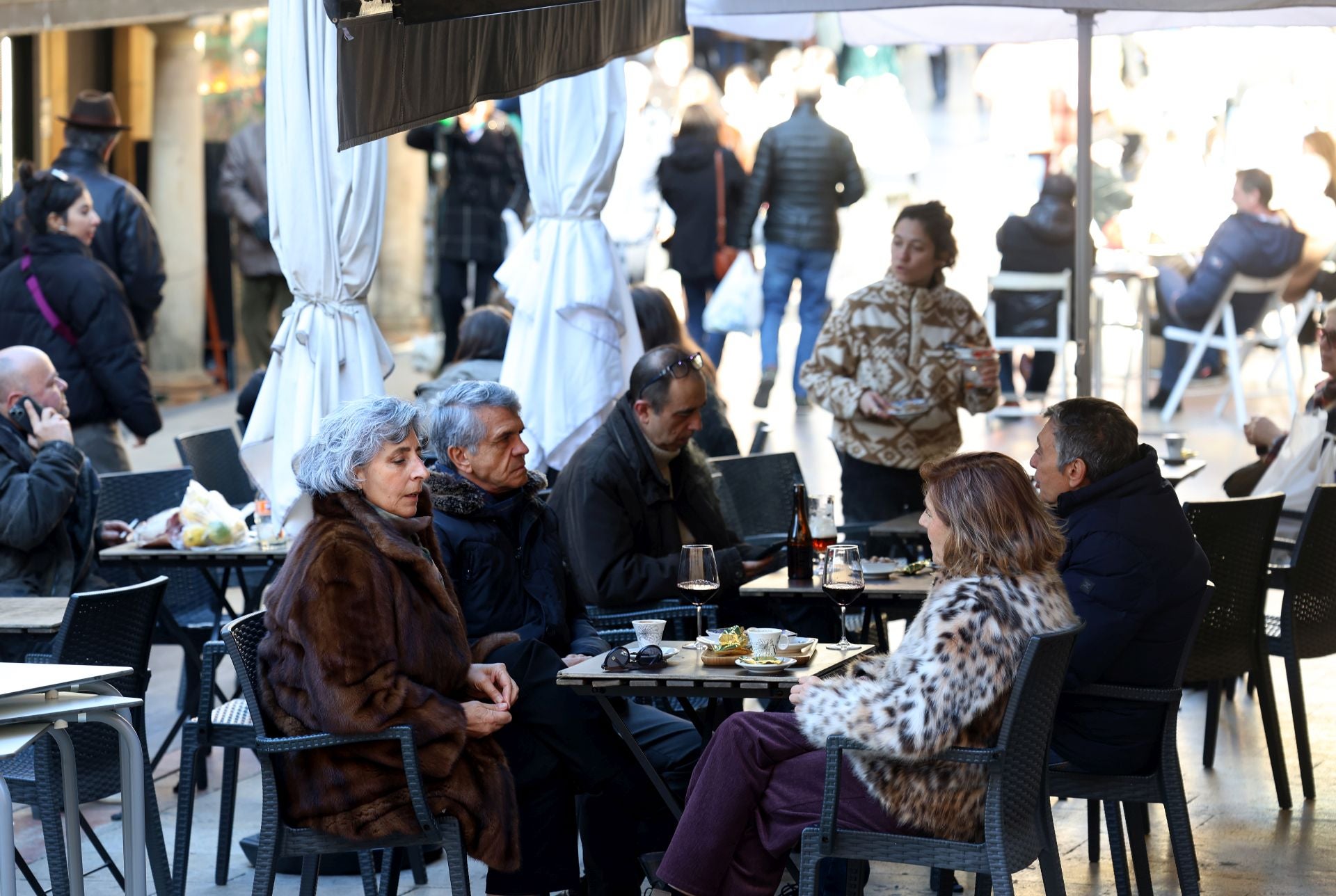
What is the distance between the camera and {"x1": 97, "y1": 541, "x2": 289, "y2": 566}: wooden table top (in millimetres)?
6176

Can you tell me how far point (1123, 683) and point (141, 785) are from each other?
2.46 metres

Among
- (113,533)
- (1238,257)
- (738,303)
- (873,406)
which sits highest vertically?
(1238,257)

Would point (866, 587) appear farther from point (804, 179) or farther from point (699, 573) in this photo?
point (804, 179)

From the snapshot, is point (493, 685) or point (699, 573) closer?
point (493, 685)

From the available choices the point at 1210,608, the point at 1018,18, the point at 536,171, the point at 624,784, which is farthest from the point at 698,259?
the point at 624,784

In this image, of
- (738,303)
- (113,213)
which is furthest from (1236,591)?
(738,303)

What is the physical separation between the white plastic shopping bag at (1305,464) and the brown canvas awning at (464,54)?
2.91m

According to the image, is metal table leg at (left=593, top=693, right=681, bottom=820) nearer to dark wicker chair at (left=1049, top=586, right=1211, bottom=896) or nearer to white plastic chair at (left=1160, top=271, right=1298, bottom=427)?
dark wicker chair at (left=1049, top=586, right=1211, bottom=896)

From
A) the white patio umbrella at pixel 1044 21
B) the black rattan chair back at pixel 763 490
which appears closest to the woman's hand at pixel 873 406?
the black rattan chair back at pixel 763 490

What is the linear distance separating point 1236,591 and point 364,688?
300 cm

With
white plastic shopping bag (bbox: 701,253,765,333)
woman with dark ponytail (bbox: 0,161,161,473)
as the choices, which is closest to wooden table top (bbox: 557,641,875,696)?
woman with dark ponytail (bbox: 0,161,161,473)

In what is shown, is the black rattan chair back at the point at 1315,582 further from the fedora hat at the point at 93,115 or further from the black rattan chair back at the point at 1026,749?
the fedora hat at the point at 93,115

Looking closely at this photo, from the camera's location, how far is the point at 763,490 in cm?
760

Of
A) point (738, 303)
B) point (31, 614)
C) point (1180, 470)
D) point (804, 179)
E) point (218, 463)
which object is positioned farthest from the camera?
point (738, 303)
